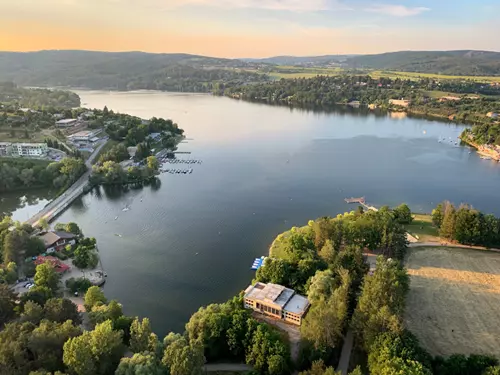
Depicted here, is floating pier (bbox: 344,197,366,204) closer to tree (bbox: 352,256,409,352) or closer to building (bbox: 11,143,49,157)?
tree (bbox: 352,256,409,352)

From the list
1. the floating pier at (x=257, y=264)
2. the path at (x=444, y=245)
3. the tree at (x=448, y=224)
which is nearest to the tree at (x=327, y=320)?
the floating pier at (x=257, y=264)

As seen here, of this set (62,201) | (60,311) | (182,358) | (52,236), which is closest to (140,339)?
(182,358)

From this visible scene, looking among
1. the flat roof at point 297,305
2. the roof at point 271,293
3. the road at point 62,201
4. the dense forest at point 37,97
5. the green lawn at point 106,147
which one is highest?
the dense forest at point 37,97

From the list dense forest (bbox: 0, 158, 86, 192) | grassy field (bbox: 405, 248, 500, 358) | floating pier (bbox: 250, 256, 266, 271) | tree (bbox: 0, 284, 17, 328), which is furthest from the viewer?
dense forest (bbox: 0, 158, 86, 192)

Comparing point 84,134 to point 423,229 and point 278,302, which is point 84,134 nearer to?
point 278,302

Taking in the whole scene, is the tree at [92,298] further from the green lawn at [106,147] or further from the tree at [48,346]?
the green lawn at [106,147]

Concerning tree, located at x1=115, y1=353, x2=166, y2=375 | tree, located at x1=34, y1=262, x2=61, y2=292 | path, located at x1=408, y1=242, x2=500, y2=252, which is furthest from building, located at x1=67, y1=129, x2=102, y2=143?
tree, located at x1=115, y1=353, x2=166, y2=375
